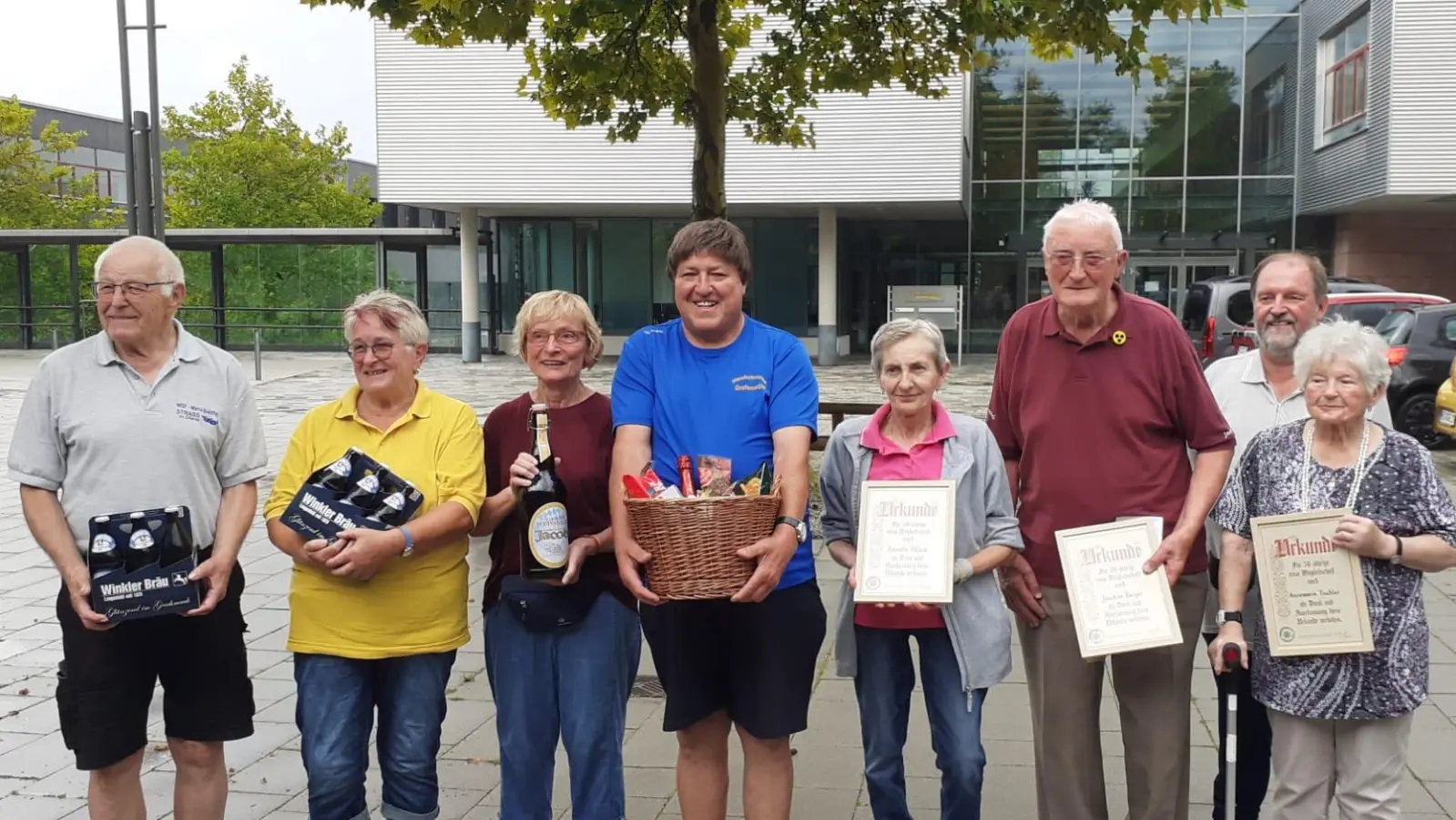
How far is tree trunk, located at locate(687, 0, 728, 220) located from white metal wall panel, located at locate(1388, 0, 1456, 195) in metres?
21.5

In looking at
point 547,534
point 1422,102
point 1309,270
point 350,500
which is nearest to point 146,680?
point 350,500

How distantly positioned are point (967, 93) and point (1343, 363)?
29199 mm

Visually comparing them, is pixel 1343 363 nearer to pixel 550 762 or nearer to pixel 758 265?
pixel 550 762

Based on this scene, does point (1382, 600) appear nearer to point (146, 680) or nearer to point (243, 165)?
point (146, 680)

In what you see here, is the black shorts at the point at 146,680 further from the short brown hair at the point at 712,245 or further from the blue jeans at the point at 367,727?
the short brown hair at the point at 712,245

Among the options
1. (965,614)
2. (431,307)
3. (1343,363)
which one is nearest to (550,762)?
(965,614)

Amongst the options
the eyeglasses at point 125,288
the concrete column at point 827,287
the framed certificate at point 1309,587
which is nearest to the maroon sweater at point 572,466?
the eyeglasses at point 125,288

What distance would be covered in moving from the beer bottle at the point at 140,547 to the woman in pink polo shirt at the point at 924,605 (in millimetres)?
1884

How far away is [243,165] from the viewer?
40531 millimetres

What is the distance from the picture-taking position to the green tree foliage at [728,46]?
26.0 ft

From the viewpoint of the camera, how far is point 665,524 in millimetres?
3113

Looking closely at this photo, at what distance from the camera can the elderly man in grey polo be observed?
136 inches

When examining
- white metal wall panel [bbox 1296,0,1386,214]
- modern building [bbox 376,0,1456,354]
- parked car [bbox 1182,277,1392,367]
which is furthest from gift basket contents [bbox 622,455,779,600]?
white metal wall panel [bbox 1296,0,1386,214]

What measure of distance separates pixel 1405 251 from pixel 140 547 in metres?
32.7
